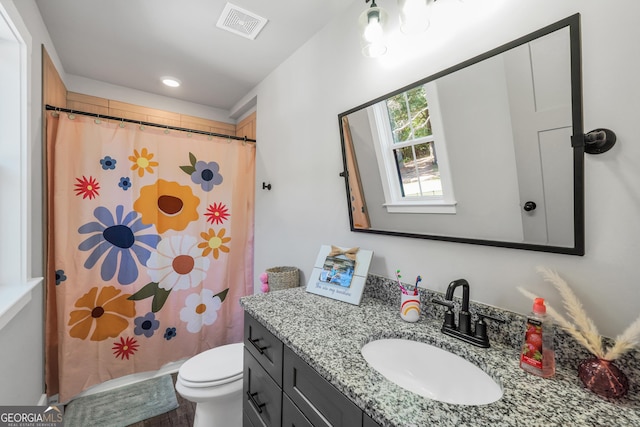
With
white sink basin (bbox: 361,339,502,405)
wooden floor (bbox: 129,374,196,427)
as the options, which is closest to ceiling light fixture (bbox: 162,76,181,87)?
wooden floor (bbox: 129,374,196,427)

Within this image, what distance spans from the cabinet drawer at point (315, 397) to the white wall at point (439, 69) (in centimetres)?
60

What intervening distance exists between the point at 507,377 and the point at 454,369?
17 centimetres

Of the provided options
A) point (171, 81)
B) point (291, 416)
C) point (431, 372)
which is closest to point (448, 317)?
point (431, 372)

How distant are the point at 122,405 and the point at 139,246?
3.39 feet

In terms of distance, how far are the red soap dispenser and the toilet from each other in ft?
4.19

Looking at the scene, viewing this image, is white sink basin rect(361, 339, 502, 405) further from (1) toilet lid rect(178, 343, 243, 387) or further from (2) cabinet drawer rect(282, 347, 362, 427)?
(1) toilet lid rect(178, 343, 243, 387)

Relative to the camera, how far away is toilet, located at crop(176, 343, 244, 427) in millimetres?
1365

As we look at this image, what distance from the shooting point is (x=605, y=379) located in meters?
0.66

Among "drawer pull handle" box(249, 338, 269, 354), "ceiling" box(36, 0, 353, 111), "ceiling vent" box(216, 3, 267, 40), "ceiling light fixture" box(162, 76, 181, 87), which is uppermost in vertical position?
"ceiling light fixture" box(162, 76, 181, 87)

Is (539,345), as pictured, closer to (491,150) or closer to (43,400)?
(491,150)

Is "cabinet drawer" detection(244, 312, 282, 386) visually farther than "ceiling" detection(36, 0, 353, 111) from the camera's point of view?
No

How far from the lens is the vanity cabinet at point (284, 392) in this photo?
73cm

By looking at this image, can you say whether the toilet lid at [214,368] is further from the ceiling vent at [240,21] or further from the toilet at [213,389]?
the ceiling vent at [240,21]

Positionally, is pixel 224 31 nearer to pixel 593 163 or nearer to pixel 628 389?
pixel 593 163
